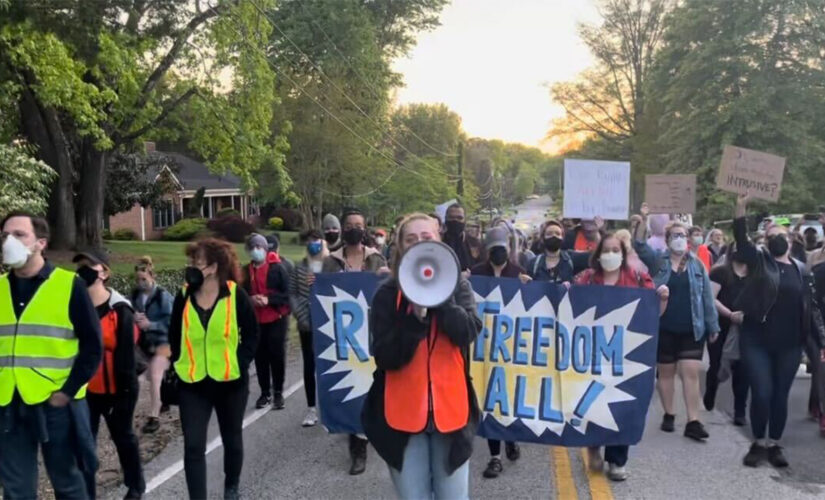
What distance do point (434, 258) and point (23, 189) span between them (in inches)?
500

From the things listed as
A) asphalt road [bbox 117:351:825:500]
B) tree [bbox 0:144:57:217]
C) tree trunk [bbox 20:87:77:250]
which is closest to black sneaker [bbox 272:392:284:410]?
asphalt road [bbox 117:351:825:500]

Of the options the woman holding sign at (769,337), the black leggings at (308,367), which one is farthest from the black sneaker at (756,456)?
the black leggings at (308,367)

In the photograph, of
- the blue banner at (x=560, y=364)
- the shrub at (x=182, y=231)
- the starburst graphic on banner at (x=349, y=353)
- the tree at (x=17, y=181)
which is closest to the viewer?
the blue banner at (x=560, y=364)

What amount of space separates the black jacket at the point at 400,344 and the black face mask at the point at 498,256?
8.29 feet

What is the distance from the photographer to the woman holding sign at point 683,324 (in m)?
6.41

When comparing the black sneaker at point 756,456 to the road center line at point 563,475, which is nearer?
the road center line at point 563,475

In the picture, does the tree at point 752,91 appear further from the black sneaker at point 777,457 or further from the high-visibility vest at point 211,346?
the high-visibility vest at point 211,346

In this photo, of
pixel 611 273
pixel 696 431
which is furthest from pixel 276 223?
pixel 611 273

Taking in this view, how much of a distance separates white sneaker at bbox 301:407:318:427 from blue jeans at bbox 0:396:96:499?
285 cm

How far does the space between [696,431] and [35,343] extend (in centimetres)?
503

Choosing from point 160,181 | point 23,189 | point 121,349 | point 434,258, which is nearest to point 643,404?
point 434,258

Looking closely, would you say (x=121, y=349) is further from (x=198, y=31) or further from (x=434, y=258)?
(x=198, y=31)

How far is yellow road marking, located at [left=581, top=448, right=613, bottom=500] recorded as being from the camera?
5.04 meters

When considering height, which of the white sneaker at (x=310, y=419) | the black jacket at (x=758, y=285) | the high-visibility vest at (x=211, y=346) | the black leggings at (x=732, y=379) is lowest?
the white sneaker at (x=310, y=419)
